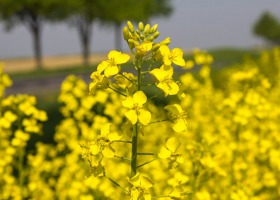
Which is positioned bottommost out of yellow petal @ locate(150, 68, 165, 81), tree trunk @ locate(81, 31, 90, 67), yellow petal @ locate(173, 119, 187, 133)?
tree trunk @ locate(81, 31, 90, 67)

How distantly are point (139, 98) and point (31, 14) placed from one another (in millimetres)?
32297

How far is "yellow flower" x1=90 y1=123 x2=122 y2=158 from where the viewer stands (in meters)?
2.75

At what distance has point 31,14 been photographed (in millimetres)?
33781

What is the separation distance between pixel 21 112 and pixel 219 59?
41.0 metres

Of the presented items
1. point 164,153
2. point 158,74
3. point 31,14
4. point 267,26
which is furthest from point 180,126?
point 267,26

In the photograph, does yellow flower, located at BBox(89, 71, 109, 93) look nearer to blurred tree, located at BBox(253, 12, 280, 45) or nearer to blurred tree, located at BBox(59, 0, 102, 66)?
blurred tree, located at BBox(59, 0, 102, 66)

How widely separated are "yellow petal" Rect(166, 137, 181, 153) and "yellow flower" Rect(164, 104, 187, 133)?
0.10m

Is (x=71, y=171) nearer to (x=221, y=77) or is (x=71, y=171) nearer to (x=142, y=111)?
(x=142, y=111)

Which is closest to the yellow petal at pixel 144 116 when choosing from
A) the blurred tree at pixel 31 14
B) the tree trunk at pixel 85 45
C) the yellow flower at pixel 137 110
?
the yellow flower at pixel 137 110

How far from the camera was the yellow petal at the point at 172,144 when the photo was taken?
9.29 ft

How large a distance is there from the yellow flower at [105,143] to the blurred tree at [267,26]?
235 ft

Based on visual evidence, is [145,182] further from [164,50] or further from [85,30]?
[85,30]

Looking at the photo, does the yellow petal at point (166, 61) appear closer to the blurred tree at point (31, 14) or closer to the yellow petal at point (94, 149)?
the yellow petal at point (94, 149)

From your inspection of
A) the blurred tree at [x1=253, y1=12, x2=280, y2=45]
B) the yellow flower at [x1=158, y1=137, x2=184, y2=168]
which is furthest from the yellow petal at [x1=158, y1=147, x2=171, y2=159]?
the blurred tree at [x1=253, y1=12, x2=280, y2=45]
